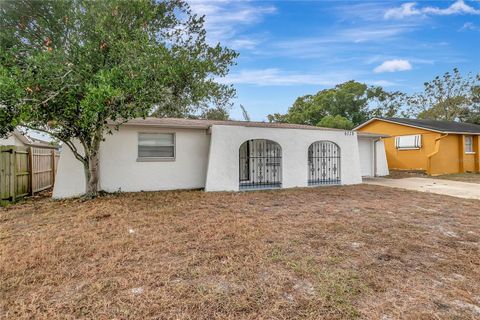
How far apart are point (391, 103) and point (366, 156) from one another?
22.3m

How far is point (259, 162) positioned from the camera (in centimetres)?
1252

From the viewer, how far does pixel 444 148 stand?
16.5 meters

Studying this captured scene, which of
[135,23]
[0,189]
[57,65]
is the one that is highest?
[135,23]

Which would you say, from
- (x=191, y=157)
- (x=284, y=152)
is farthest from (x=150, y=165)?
(x=284, y=152)

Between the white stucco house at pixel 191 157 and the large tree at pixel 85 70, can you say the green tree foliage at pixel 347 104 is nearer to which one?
the white stucco house at pixel 191 157

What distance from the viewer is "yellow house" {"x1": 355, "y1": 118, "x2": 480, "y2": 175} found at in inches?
637

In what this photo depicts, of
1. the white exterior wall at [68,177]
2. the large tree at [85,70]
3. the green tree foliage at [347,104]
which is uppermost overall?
the green tree foliage at [347,104]

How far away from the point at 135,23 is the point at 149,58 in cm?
235

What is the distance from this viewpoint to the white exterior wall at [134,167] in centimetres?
876

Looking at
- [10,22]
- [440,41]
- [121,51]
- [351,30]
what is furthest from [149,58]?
[440,41]

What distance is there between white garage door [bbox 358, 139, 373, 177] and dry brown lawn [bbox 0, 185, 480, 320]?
880 centimetres

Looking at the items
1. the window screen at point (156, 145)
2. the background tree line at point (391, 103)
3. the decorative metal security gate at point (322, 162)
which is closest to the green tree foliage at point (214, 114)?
the decorative metal security gate at point (322, 162)

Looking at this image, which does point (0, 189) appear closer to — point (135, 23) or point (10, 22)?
point (10, 22)

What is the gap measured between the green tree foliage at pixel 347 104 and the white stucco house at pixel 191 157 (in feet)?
65.8
